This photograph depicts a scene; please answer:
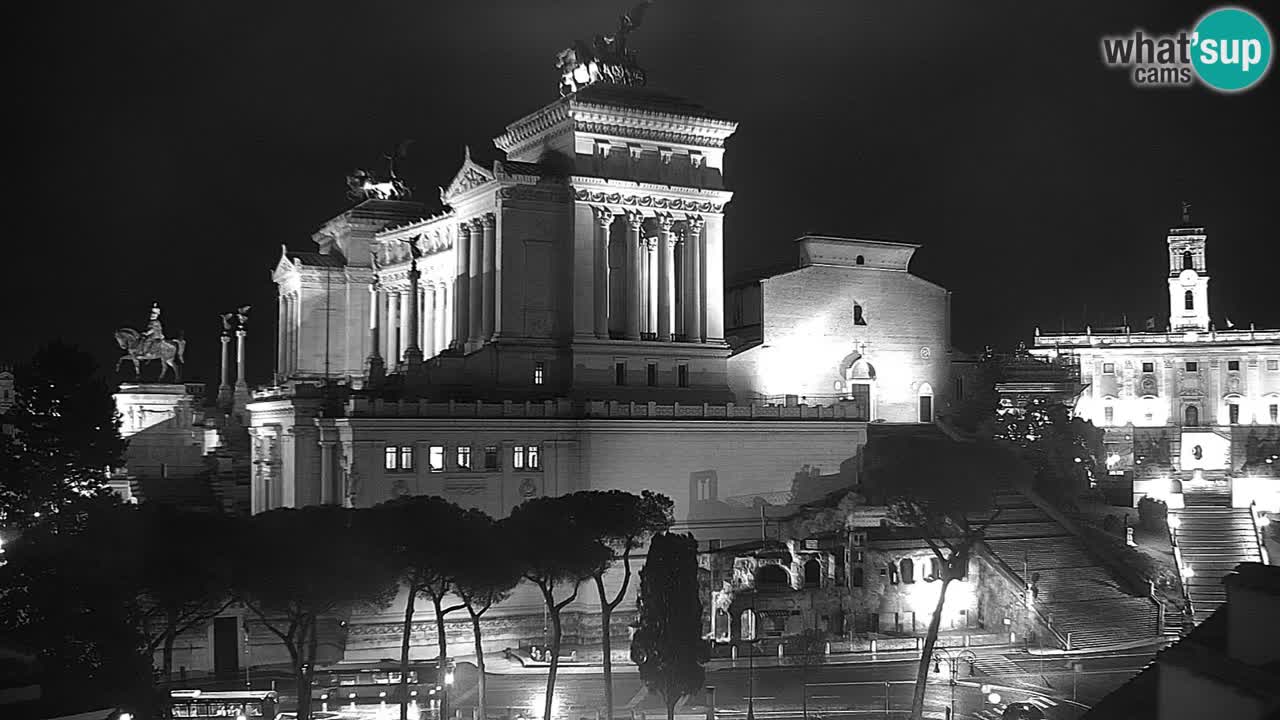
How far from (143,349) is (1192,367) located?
88.9 meters

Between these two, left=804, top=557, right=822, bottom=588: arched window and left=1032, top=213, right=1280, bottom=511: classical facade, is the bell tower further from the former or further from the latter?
left=804, top=557, right=822, bottom=588: arched window

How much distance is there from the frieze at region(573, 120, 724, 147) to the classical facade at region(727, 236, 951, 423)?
33.2ft

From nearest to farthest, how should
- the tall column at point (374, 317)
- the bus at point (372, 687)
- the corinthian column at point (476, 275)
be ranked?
the bus at point (372, 687)
the corinthian column at point (476, 275)
the tall column at point (374, 317)

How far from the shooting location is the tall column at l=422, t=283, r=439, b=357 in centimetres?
9044

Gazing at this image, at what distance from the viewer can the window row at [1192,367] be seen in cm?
11669

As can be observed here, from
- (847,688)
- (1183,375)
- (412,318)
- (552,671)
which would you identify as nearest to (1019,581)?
(847,688)

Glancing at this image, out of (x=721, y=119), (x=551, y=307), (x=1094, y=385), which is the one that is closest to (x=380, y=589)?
(x=551, y=307)

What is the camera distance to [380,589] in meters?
49.1

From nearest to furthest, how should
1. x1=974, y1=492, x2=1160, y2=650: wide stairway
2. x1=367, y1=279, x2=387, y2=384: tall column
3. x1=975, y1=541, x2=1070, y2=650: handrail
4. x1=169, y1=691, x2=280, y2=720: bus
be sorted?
x1=169, y1=691, x2=280, y2=720: bus < x1=975, y1=541, x2=1070, y2=650: handrail < x1=974, y1=492, x2=1160, y2=650: wide stairway < x1=367, y1=279, x2=387, y2=384: tall column

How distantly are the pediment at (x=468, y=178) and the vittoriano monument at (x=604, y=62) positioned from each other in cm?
802

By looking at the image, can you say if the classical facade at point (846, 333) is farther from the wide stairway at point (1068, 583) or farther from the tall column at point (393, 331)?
the tall column at point (393, 331)

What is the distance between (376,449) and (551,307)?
15900mm

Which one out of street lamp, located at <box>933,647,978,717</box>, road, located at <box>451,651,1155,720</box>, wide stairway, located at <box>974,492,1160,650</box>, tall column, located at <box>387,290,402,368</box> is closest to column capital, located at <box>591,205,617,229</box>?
tall column, located at <box>387,290,402,368</box>

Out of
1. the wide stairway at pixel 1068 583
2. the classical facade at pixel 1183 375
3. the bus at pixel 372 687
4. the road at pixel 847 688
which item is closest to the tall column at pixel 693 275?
the wide stairway at pixel 1068 583
